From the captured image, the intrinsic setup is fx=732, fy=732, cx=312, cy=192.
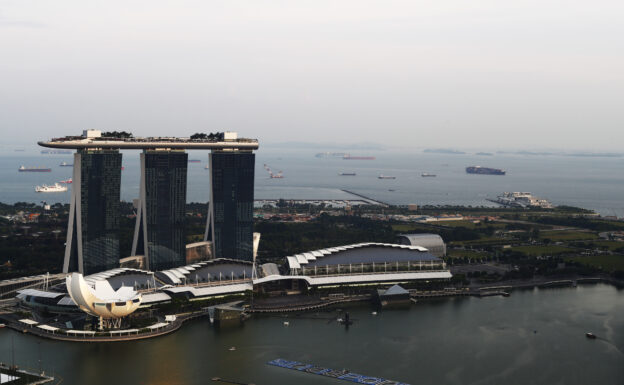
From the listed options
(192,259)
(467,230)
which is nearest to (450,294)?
(192,259)

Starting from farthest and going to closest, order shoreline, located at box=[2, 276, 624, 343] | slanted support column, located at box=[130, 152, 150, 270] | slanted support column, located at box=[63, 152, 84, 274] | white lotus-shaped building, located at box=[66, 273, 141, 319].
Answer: slanted support column, located at box=[130, 152, 150, 270]
slanted support column, located at box=[63, 152, 84, 274]
shoreline, located at box=[2, 276, 624, 343]
white lotus-shaped building, located at box=[66, 273, 141, 319]

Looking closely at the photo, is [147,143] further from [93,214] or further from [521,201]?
[521,201]

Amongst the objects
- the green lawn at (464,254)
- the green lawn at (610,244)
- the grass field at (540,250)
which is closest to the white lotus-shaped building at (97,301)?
the green lawn at (464,254)

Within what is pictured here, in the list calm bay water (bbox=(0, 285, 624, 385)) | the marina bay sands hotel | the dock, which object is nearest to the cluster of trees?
the marina bay sands hotel

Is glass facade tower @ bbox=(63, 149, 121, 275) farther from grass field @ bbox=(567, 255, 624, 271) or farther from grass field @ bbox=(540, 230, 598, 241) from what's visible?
grass field @ bbox=(540, 230, 598, 241)

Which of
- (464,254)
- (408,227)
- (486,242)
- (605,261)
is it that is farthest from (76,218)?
(408,227)

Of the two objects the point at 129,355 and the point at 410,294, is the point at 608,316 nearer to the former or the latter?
the point at 410,294
